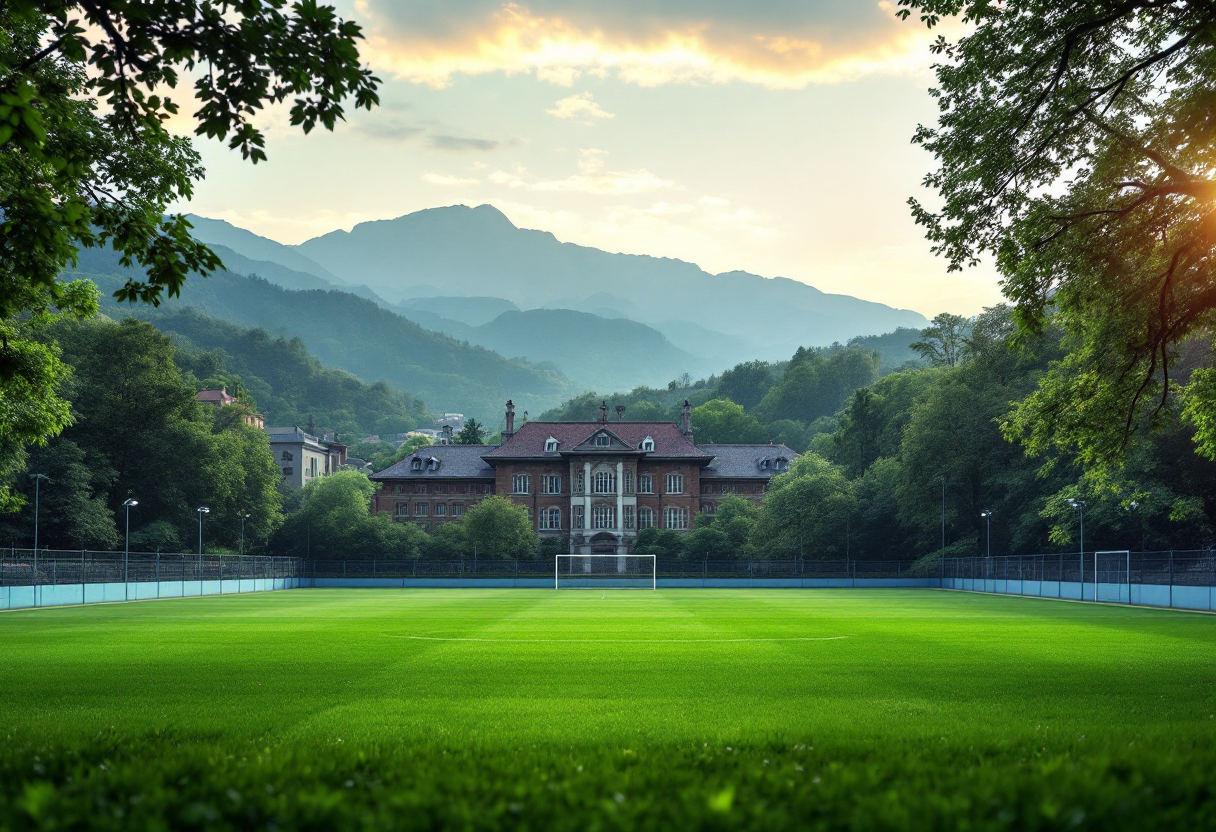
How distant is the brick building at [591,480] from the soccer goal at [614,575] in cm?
1546

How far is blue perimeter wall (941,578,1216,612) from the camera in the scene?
42.6 metres

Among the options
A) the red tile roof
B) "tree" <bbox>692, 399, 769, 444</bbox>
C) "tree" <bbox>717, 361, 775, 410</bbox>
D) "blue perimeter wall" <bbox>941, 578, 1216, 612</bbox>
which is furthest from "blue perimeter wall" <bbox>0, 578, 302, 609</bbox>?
"tree" <bbox>717, 361, 775, 410</bbox>

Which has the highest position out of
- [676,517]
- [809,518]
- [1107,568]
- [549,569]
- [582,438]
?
[582,438]

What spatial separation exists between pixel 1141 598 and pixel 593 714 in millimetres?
44217

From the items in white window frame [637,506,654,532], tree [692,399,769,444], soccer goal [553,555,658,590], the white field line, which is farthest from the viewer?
tree [692,399,769,444]

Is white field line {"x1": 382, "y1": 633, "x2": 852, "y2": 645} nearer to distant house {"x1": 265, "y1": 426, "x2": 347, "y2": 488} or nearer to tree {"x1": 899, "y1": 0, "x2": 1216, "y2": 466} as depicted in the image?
tree {"x1": 899, "y1": 0, "x2": 1216, "y2": 466}

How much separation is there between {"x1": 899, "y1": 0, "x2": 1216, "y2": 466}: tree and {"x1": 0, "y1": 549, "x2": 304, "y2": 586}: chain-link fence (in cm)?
4227

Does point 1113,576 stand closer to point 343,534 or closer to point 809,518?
point 809,518

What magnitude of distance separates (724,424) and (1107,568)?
101m

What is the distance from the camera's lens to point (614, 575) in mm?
84938

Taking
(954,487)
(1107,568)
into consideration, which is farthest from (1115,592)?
(954,487)

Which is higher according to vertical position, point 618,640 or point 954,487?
point 954,487

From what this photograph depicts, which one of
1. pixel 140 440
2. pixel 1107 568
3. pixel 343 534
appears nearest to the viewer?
pixel 1107 568

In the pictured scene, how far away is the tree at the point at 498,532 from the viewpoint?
8850 cm
